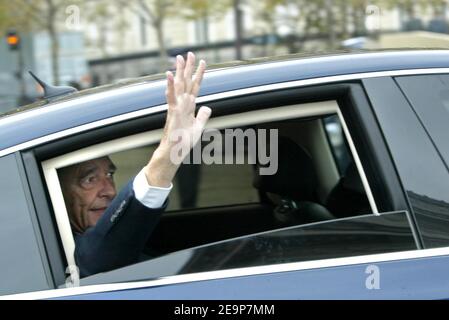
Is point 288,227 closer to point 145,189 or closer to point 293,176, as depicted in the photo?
point 145,189

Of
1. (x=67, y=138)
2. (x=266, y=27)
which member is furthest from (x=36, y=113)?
(x=266, y=27)

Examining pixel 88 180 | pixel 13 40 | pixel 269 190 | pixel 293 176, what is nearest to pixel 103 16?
pixel 13 40

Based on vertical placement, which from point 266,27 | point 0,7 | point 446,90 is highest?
point 446,90

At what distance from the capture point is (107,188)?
2.70m

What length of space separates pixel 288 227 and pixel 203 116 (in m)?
0.40

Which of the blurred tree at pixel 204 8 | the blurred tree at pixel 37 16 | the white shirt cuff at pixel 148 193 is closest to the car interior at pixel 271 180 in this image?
the white shirt cuff at pixel 148 193

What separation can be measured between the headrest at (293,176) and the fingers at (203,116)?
836mm

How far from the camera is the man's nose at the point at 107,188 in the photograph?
2658 mm

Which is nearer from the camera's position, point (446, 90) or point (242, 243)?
point (242, 243)

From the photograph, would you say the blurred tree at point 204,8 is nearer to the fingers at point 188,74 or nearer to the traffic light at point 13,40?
the traffic light at point 13,40
